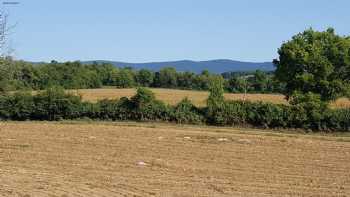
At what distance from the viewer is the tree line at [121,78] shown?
100 metres

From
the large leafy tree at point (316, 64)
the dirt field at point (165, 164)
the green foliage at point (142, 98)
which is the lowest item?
the dirt field at point (165, 164)

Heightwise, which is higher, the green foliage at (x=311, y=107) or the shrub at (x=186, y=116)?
the green foliage at (x=311, y=107)

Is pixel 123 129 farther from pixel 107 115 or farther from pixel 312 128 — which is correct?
pixel 312 128

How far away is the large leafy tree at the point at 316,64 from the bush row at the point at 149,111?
6959 millimetres

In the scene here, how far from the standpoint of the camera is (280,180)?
20.8 m

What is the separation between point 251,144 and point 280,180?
14304mm

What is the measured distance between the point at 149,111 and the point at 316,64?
16253 millimetres

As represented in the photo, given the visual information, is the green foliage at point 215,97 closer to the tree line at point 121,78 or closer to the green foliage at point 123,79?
the tree line at point 121,78

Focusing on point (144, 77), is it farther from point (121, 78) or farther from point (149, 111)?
point (149, 111)

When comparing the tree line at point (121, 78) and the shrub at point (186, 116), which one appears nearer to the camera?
the shrub at point (186, 116)

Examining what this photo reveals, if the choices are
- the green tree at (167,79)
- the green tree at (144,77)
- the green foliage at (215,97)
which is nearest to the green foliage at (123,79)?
the green tree at (144,77)

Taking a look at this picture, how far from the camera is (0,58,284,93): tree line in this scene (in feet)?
330

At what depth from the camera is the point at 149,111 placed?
5119 centimetres

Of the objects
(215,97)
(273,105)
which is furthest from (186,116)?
(273,105)
